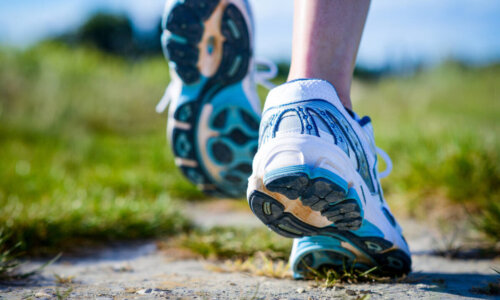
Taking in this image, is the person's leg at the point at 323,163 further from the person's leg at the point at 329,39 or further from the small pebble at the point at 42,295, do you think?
the small pebble at the point at 42,295

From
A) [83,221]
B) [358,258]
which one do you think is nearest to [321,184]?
[358,258]

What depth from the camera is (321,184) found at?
88 cm

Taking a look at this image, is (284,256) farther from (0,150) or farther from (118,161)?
(0,150)

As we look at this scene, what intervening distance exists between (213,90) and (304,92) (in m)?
0.66

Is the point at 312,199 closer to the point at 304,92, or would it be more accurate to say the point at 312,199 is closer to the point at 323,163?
the point at 323,163

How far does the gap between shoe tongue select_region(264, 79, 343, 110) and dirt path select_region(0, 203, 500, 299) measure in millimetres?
458

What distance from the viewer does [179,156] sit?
5.46ft

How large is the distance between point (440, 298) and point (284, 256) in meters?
0.65

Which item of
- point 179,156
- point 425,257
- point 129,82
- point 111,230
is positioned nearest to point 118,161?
point 111,230

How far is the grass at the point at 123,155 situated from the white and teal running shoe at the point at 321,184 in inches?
18.1

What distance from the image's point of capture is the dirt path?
40.1 inches

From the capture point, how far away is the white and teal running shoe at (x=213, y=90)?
5.12 feet

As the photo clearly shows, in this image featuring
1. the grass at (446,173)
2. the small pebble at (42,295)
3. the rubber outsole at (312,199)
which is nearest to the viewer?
the rubber outsole at (312,199)

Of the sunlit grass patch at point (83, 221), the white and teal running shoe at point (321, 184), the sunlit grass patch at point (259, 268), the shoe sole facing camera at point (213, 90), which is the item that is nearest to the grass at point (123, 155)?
the sunlit grass patch at point (83, 221)
